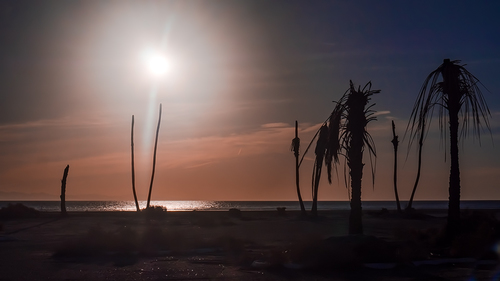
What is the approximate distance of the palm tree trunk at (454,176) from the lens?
787 inches

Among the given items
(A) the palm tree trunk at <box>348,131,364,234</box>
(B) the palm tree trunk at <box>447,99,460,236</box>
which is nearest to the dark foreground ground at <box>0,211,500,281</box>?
(B) the palm tree trunk at <box>447,99,460,236</box>

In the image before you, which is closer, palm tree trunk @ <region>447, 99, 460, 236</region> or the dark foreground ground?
the dark foreground ground

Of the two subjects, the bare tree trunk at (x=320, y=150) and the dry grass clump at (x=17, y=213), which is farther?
the dry grass clump at (x=17, y=213)

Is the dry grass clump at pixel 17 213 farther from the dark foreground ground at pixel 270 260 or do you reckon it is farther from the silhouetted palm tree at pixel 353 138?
the silhouetted palm tree at pixel 353 138

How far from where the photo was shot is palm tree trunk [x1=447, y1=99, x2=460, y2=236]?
65.6 feet

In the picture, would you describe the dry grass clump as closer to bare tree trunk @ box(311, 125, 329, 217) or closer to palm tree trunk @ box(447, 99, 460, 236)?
bare tree trunk @ box(311, 125, 329, 217)

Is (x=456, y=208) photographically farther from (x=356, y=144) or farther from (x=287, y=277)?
(x=287, y=277)

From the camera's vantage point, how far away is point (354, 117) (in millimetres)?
19828

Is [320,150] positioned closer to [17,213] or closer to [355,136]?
[355,136]

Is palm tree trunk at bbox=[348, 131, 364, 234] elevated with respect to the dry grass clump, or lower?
elevated

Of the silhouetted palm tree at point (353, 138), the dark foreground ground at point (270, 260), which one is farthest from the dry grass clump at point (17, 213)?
the silhouetted palm tree at point (353, 138)

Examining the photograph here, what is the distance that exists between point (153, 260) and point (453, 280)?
34.4ft

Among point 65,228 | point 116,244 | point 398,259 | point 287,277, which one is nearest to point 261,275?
point 287,277

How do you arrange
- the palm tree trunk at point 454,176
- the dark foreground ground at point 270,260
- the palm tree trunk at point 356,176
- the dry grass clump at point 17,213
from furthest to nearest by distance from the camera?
1. the dry grass clump at point 17,213
2. the palm tree trunk at point 454,176
3. the palm tree trunk at point 356,176
4. the dark foreground ground at point 270,260
